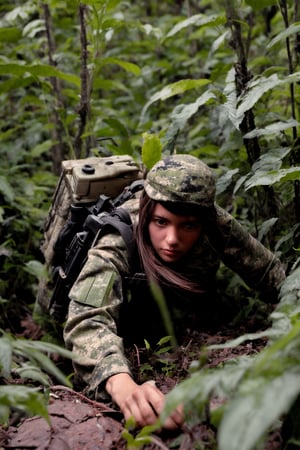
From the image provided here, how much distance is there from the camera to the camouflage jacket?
3.05 m

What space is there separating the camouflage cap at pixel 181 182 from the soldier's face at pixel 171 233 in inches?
Answer: 3.9

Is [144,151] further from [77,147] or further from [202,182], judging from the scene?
[77,147]

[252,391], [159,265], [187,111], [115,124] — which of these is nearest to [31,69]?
[115,124]

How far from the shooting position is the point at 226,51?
7574 millimetres

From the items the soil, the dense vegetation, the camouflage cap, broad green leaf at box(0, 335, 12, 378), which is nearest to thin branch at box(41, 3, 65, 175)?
the dense vegetation

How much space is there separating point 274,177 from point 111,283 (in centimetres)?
108

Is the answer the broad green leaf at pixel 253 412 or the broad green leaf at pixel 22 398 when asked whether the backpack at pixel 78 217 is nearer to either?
the broad green leaf at pixel 22 398

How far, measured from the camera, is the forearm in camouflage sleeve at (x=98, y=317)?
9.85 feet

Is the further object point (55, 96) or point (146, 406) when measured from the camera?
point (55, 96)

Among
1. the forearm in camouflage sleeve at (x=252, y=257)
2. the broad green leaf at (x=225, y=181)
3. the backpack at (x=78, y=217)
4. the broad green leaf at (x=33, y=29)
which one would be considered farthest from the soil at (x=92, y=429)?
the broad green leaf at (x=33, y=29)

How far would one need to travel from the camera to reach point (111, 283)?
11.3ft

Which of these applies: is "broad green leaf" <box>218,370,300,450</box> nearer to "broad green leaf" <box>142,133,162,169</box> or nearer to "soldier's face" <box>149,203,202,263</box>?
"soldier's face" <box>149,203,202,263</box>

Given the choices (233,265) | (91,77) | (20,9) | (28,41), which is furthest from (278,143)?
(28,41)

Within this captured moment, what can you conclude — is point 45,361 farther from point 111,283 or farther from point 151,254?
point 151,254
